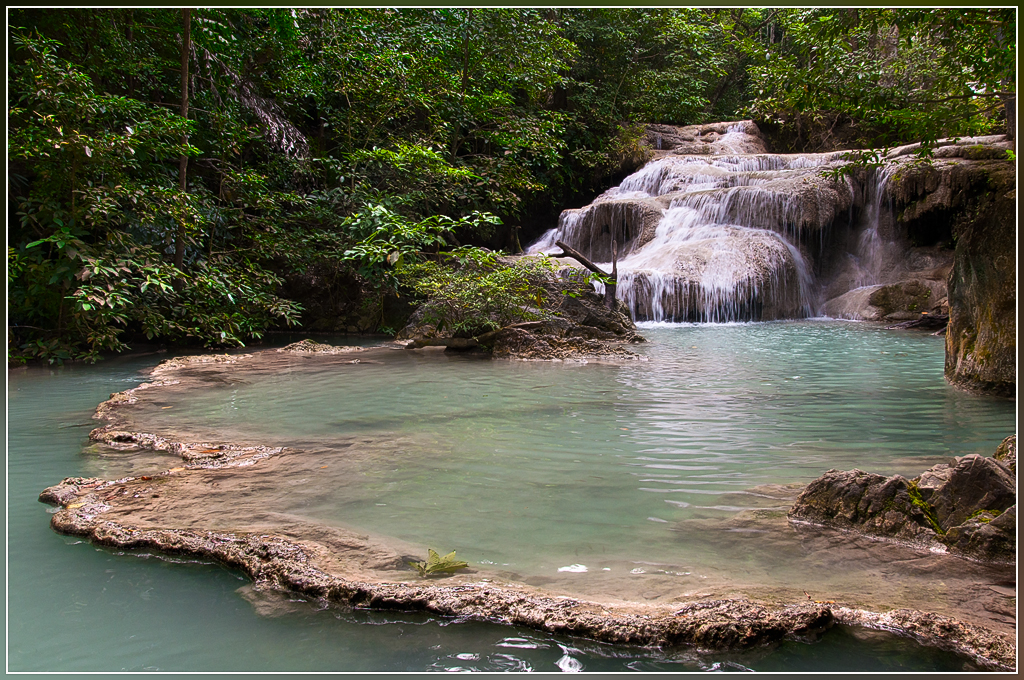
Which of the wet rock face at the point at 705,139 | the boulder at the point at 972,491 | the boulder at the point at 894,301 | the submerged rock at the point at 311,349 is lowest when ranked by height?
the boulder at the point at 972,491

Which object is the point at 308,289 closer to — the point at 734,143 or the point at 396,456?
the point at 396,456

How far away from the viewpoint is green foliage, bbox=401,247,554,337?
26.2ft

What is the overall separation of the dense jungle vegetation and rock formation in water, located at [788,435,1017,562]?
7.85 ft

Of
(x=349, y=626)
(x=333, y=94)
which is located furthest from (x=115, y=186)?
(x=349, y=626)

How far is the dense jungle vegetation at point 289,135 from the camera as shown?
635cm

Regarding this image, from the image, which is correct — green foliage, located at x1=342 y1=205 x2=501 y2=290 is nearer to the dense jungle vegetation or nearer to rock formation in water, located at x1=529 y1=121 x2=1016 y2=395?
the dense jungle vegetation

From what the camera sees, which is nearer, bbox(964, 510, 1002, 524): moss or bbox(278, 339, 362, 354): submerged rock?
bbox(964, 510, 1002, 524): moss

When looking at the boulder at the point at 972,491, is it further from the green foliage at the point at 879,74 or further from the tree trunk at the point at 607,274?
the tree trunk at the point at 607,274

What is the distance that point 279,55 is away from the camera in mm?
9375

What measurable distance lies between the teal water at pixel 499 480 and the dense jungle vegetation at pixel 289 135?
54.0 inches

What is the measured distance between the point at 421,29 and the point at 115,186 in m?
5.57

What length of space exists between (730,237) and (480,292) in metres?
7.35

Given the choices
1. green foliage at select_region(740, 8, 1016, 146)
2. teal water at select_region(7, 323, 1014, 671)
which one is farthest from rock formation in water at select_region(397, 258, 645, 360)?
green foliage at select_region(740, 8, 1016, 146)

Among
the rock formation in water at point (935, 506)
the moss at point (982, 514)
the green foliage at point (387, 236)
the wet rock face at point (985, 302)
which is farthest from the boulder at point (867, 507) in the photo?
the green foliage at point (387, 236)
